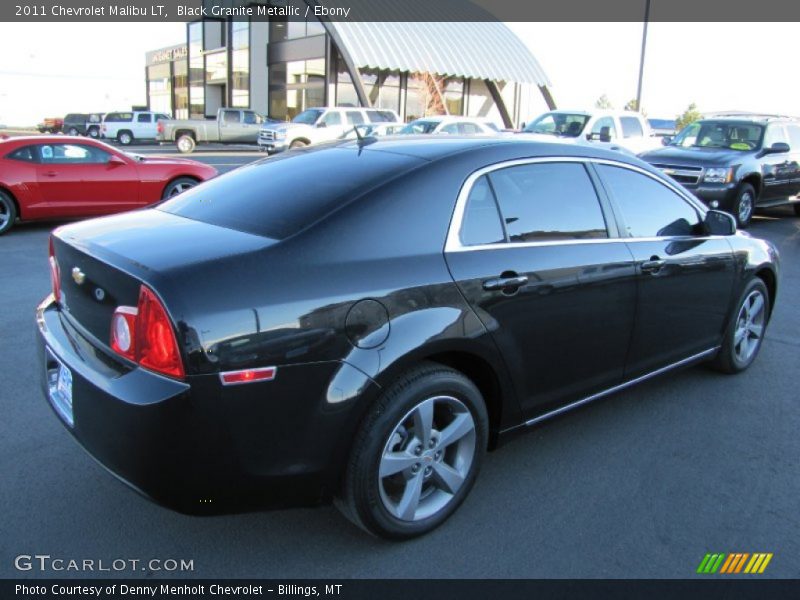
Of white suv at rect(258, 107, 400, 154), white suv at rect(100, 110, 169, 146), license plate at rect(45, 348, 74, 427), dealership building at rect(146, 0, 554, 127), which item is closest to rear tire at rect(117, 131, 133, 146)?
white suv at rect(100, 110, 169, 146)

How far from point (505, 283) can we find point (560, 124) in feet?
46.5

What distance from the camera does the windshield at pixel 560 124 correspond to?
51.5 ft

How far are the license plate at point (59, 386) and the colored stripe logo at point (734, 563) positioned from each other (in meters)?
2.66

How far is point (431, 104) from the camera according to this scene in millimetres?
42406

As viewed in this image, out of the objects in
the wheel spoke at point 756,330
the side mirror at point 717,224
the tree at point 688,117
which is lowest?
the wheel spoke at point 756,330

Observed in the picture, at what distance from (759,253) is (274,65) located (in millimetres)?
44543

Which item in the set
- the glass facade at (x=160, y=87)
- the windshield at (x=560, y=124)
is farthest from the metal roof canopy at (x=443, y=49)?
the glass facade at (x=160, y=87)

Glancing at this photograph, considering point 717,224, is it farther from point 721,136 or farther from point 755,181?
point 721,136

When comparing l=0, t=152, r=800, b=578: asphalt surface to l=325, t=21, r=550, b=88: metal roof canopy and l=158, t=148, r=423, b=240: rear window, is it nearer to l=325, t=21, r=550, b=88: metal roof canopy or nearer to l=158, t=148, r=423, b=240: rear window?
l=158, t=148, r=423, b=240: rear window

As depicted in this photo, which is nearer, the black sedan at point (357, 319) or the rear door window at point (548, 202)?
Result: the black sedan at point (357, 319)

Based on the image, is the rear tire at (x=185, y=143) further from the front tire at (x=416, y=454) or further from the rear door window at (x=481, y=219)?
the front tire at (x=416, y=454)

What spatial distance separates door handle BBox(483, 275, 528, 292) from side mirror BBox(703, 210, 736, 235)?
1858 mm
